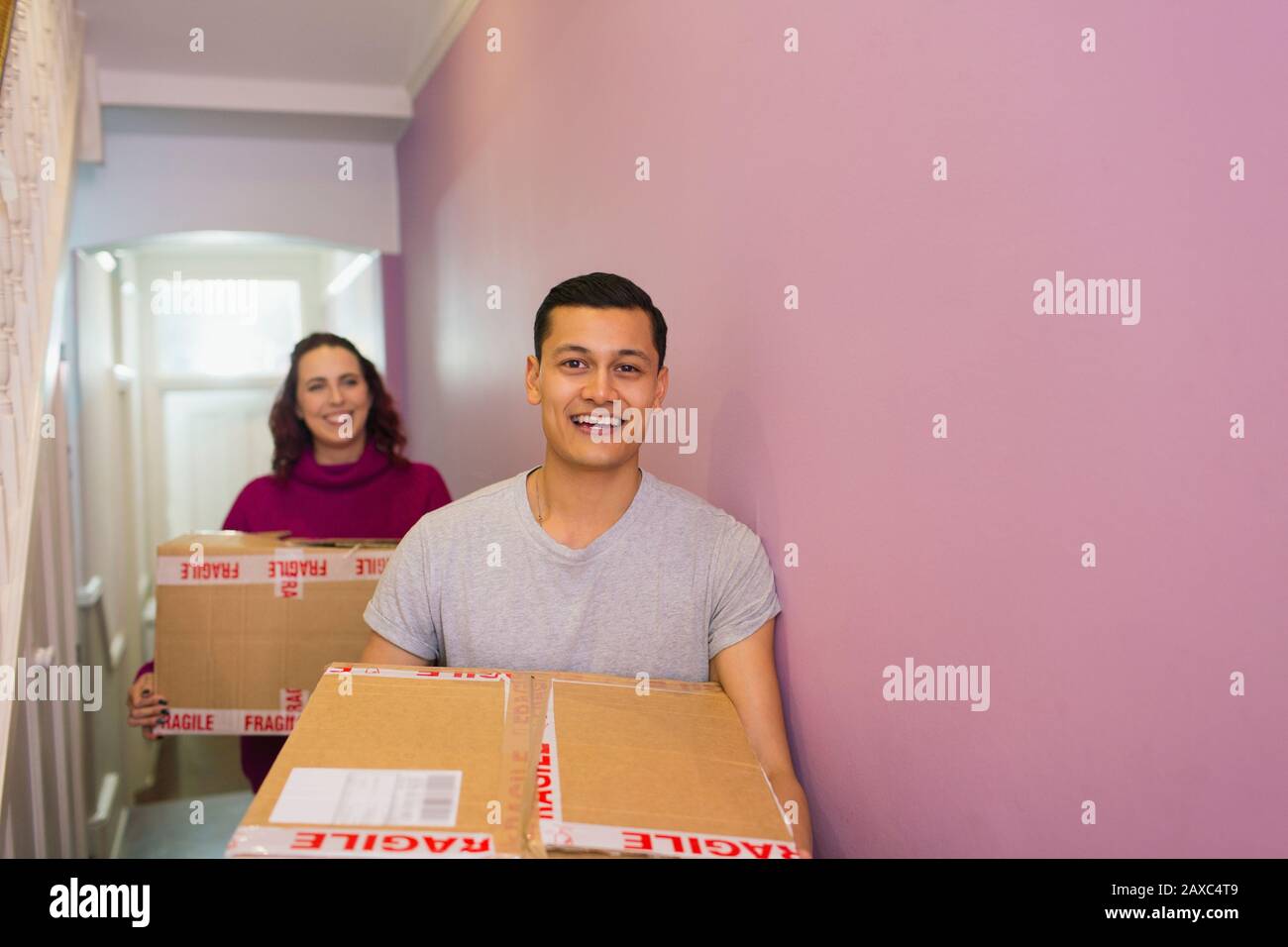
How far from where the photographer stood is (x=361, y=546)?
73.2 inches

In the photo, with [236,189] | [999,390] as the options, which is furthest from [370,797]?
[236,189]

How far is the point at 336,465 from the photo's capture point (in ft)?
8.32

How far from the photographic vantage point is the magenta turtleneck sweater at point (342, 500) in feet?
7.95

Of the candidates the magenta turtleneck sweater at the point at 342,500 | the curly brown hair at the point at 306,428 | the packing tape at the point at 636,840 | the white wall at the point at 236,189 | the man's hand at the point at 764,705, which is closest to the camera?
the packing tape at the point at 636,840

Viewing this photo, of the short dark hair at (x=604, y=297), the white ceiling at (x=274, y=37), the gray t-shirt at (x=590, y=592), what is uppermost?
the white ceiling at (x=274, y=37)

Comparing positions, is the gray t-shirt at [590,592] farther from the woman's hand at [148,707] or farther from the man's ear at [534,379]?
the woman's hand at [148,707]

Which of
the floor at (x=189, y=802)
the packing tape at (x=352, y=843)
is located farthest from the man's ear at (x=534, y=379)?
the floor at (x=189, y=802)

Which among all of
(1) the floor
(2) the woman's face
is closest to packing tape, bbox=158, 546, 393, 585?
(2) the woman's face

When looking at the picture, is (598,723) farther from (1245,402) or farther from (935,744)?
(1245,402)

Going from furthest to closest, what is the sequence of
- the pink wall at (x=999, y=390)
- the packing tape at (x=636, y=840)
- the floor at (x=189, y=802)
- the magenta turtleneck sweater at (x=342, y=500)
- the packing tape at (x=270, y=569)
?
the floor at (x=189, y=802) < the magenta turtleneck sweater at (x=342, y=500) < the packing tape at (x=270, y=569) < the packing tape at (x=636, y=840) < the pink wall at (x=999, y=390)

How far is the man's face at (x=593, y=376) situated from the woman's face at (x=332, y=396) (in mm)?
1156

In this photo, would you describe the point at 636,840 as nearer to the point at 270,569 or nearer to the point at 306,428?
the point at 270,569

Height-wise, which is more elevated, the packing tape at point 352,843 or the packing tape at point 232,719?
the packing tape at point 352,843

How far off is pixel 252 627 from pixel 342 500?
734mm
